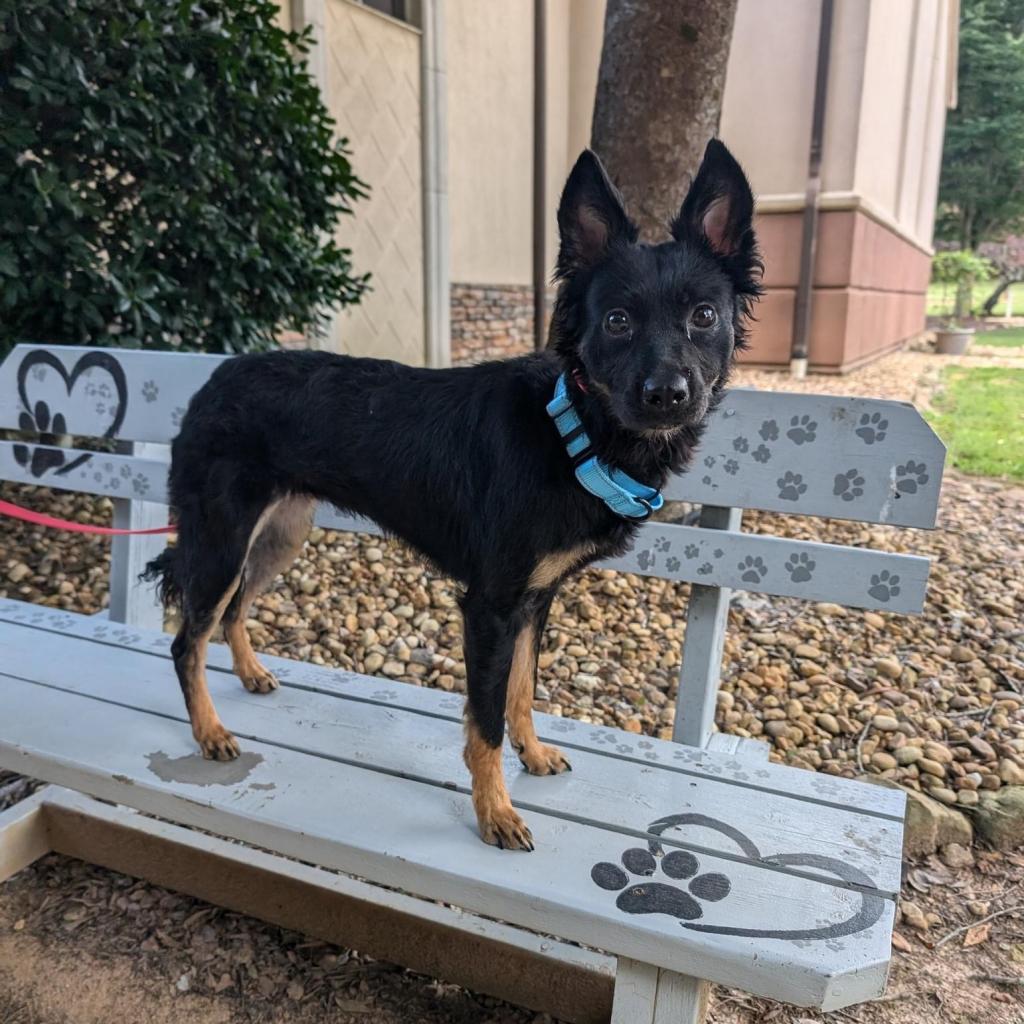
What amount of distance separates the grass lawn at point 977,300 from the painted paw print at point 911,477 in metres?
27.7

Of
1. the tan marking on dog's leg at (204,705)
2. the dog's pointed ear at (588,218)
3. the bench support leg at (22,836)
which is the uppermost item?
the dog's pointed ear at (588,218)

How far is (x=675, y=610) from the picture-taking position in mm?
4293

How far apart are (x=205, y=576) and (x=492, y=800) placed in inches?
40.5

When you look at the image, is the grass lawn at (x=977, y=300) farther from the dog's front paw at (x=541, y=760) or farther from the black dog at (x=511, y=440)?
the dog's front paw at (x=541, y=760)

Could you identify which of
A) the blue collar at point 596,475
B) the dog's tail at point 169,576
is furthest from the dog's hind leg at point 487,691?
the dog's tail at point 169,576

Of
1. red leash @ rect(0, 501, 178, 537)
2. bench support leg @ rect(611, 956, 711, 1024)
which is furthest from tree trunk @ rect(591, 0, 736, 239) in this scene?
bench support leg @ rect(611, 956, 711, 1024)

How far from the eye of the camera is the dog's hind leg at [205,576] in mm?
2314

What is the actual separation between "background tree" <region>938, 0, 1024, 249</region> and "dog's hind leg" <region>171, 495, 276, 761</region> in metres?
34.4

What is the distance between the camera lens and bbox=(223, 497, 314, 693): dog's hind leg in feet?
8.42

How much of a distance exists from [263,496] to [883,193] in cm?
1516

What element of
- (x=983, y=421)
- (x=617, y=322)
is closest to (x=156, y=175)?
(x=617, y=322)

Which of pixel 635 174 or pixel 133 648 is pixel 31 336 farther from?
pixel 635 174

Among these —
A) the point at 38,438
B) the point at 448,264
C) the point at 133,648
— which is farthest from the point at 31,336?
the point at 448,264

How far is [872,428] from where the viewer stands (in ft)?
7.38
